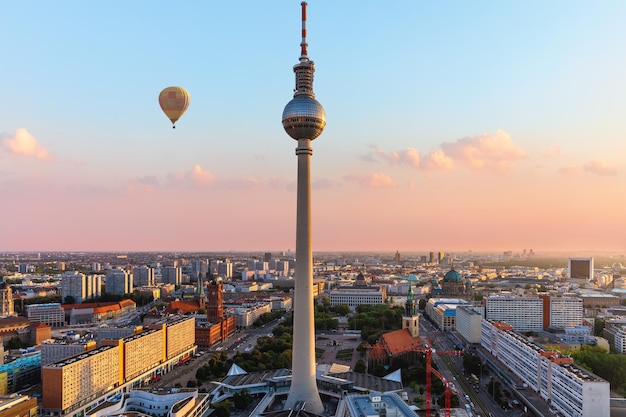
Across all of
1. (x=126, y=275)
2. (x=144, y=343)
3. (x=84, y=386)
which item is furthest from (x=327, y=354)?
(x=126, y=275)

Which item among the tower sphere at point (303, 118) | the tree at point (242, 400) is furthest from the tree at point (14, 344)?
the tower sphere at point (303, 118)

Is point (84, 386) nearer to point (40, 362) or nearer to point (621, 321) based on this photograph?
point (40, 362)

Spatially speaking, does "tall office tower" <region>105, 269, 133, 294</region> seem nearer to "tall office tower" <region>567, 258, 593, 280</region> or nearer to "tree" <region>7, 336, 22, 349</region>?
"tree" <region>7, 336, 22, 349</region>

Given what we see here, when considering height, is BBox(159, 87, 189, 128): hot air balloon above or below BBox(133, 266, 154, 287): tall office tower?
above

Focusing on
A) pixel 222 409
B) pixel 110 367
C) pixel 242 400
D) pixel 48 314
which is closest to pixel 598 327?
pixel 242 400

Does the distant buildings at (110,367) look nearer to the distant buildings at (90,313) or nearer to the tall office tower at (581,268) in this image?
the distant buildings at (90,313)

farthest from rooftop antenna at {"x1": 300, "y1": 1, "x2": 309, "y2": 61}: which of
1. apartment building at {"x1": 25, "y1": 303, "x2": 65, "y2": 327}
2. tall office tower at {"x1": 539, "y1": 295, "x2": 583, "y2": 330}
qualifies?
apartment building at {"x1": 25, "y1": 303, "x2": 65, "y2": 327}

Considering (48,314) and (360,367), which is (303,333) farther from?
(48,314)
